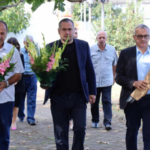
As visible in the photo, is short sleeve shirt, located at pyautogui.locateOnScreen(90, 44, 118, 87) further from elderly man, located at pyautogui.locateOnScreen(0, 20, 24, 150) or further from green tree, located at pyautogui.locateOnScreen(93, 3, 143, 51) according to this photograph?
green tree, located at pyautogui.locateOnScreen(93, 3, 143, 51)

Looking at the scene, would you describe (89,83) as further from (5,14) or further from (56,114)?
(5,14)

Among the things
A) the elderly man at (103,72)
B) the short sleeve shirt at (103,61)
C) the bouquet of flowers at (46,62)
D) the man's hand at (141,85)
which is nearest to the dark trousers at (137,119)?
the man's hand at (141,85)

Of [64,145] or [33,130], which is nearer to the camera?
[64,145]

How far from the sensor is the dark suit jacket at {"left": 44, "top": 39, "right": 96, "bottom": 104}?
5.37 m

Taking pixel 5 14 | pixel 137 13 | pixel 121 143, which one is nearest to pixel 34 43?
pixel 121 143

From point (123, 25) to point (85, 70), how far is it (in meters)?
23.5

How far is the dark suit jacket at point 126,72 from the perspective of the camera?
5.54m

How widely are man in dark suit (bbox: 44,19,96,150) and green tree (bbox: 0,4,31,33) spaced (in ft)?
88.3

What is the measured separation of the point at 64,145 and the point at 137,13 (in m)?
23.8

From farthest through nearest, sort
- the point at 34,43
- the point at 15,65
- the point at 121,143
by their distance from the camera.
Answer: the point at 121,143 → the point at 15,65 → the point at 34,43

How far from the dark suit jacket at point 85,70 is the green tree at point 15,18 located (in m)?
26.8

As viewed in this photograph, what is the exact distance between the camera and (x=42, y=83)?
5.06 meters

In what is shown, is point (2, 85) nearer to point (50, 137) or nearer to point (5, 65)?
point (5, 65)

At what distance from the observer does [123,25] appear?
28.5m
